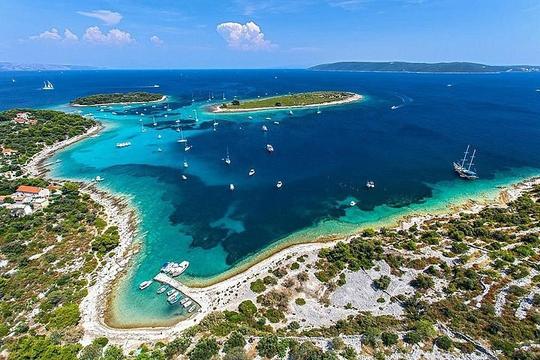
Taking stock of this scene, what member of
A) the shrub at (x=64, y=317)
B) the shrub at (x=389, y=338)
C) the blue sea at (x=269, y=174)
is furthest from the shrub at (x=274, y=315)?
the shrub at (x=64, y=317)

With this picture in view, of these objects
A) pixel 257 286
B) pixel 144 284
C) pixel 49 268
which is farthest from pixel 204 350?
pixel 49 268

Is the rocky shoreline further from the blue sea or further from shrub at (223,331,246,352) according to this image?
shrub at (223,331,246,352)

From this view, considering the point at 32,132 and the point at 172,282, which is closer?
the point at 172,282

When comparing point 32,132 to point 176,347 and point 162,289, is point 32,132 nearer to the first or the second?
point 162,289

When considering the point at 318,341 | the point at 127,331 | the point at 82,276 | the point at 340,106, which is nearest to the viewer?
the point at 318,341

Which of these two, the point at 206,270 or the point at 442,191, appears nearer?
the point at 206,270

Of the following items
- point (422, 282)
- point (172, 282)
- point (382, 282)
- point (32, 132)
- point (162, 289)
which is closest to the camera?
point (422, 282)

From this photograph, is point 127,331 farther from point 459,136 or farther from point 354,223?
point 459,136

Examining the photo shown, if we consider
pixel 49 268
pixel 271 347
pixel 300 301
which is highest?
pixel 271 347

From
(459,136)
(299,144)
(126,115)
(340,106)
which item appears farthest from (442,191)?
(126,115)
